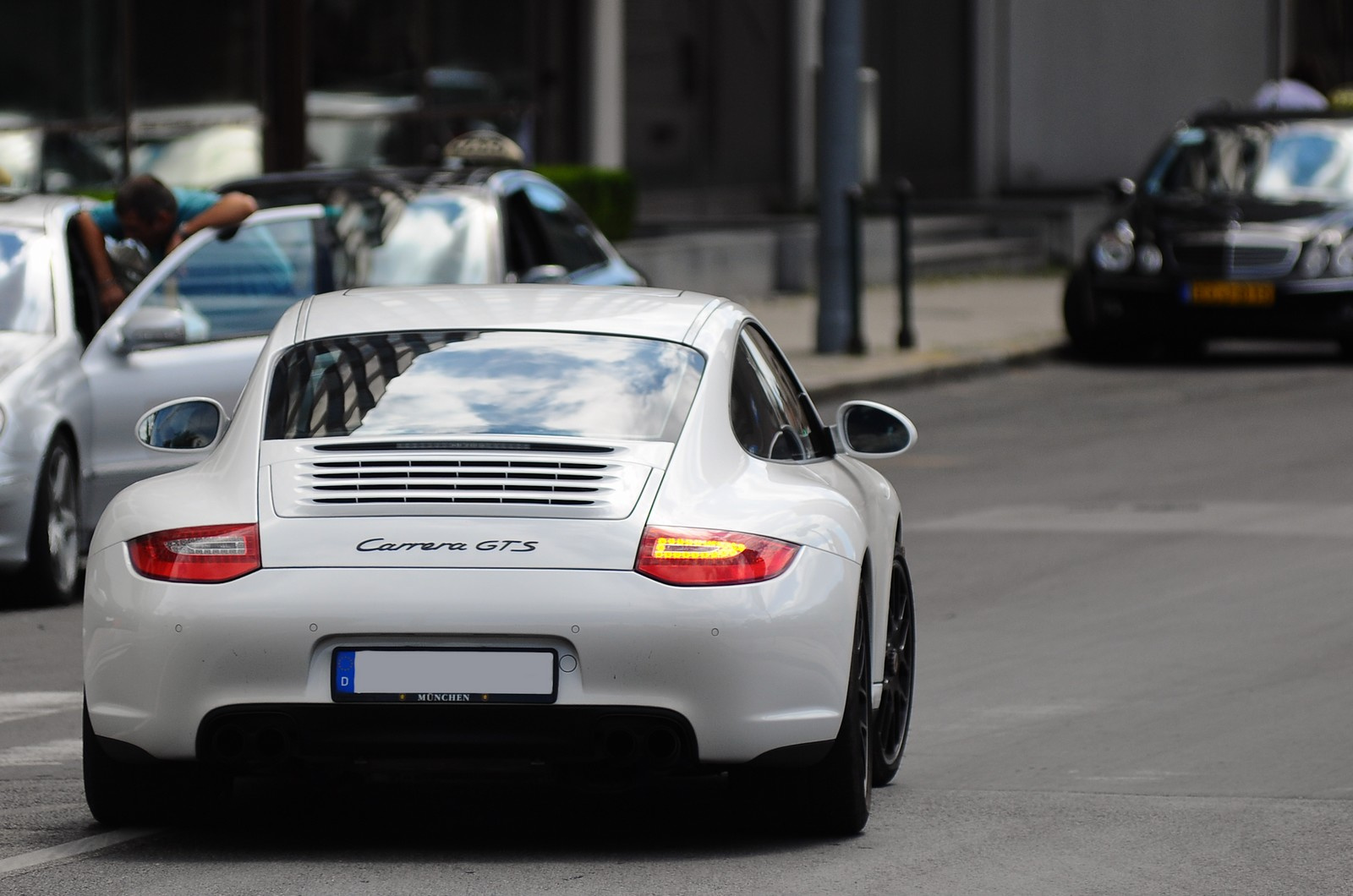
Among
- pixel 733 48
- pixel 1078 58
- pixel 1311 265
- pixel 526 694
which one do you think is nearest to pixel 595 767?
pixel 526 694

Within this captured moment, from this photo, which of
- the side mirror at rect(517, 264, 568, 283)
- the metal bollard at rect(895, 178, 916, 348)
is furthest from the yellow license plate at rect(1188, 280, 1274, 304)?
the side mirror at rect(517, 264, 568, 283)

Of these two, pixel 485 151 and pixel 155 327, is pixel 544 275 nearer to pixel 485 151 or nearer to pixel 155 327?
pixel 155 327

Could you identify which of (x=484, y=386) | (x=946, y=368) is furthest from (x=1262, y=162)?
(x=484, y=386)

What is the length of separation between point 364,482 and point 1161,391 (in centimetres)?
1277

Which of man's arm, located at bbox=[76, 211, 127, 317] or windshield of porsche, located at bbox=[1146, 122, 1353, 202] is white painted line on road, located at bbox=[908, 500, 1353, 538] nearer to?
man's arm, located at bbox=[76, 211, 127, 317]

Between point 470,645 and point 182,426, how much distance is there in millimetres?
1610

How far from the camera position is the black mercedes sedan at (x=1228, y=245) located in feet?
62.8

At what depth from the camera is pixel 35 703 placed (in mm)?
8000

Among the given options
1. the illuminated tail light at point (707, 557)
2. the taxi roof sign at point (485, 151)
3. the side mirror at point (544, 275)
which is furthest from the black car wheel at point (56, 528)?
the taxi roof sign at point (485, 151)

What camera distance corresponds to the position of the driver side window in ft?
35.2

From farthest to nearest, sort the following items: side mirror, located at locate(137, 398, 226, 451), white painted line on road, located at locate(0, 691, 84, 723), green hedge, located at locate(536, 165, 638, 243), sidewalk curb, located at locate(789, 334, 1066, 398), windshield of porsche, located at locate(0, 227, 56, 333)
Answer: green hedge, located at locate(536, 165, 638, 243), sidewalk curb, located at locate(789, 334, 1066, 398), windshield of porsche, located at locate(0, 227, 56, 333), white painted line on road, located at locate(0, 691, 84, 723), side mirror, located at locate(137, 398, 226, 451)

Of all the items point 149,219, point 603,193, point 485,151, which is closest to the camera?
point 149,219

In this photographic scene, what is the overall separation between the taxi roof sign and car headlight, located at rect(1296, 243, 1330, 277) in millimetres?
5907

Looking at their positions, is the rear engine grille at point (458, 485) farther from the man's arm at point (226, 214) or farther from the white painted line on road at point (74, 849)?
the man's arm at point (226, 214)
